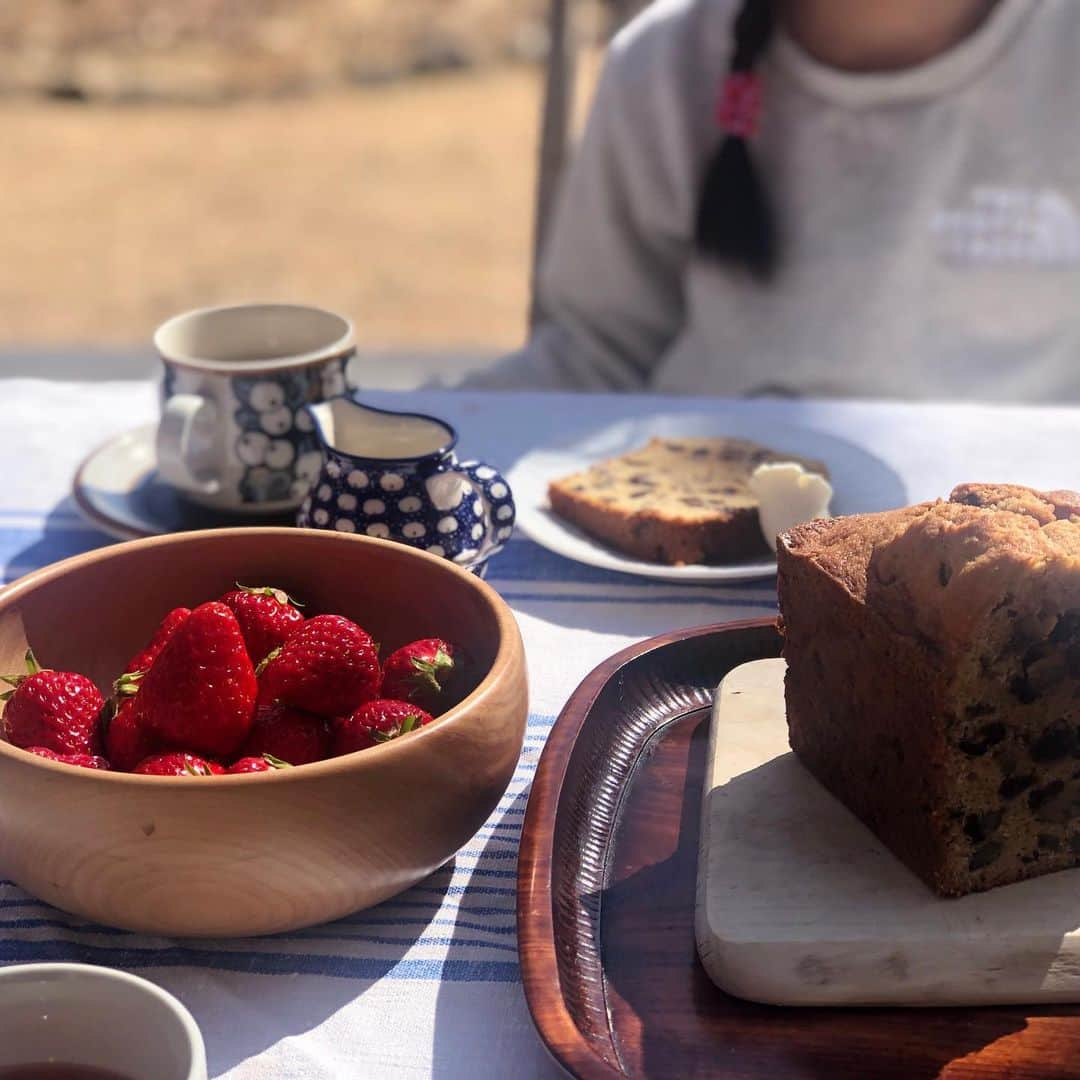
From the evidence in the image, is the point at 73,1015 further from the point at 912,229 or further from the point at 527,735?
the point at 912,229

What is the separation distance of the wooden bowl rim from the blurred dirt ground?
3.55 m

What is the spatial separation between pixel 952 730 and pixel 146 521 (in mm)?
760

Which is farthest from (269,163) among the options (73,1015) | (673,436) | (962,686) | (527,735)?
(73,1015)

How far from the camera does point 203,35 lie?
6941 mm

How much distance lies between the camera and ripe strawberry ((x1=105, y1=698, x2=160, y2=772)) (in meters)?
0.75

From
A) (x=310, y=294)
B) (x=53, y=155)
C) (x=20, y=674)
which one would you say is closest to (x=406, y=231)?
(x=310, y=294)

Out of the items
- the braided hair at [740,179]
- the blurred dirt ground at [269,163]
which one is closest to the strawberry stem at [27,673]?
the braided hair at [740,179]

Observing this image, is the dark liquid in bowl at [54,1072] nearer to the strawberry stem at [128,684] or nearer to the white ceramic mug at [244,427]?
the strawberry stem at [128,684]

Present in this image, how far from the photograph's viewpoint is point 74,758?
2.42 feet

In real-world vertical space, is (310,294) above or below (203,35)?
below

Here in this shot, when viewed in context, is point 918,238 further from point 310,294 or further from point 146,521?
point 310,294

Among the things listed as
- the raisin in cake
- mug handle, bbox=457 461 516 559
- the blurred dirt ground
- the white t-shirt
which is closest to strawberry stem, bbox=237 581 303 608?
mug handle, bbox=457 461 516 559

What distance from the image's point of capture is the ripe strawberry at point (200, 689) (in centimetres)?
74

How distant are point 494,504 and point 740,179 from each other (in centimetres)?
107
